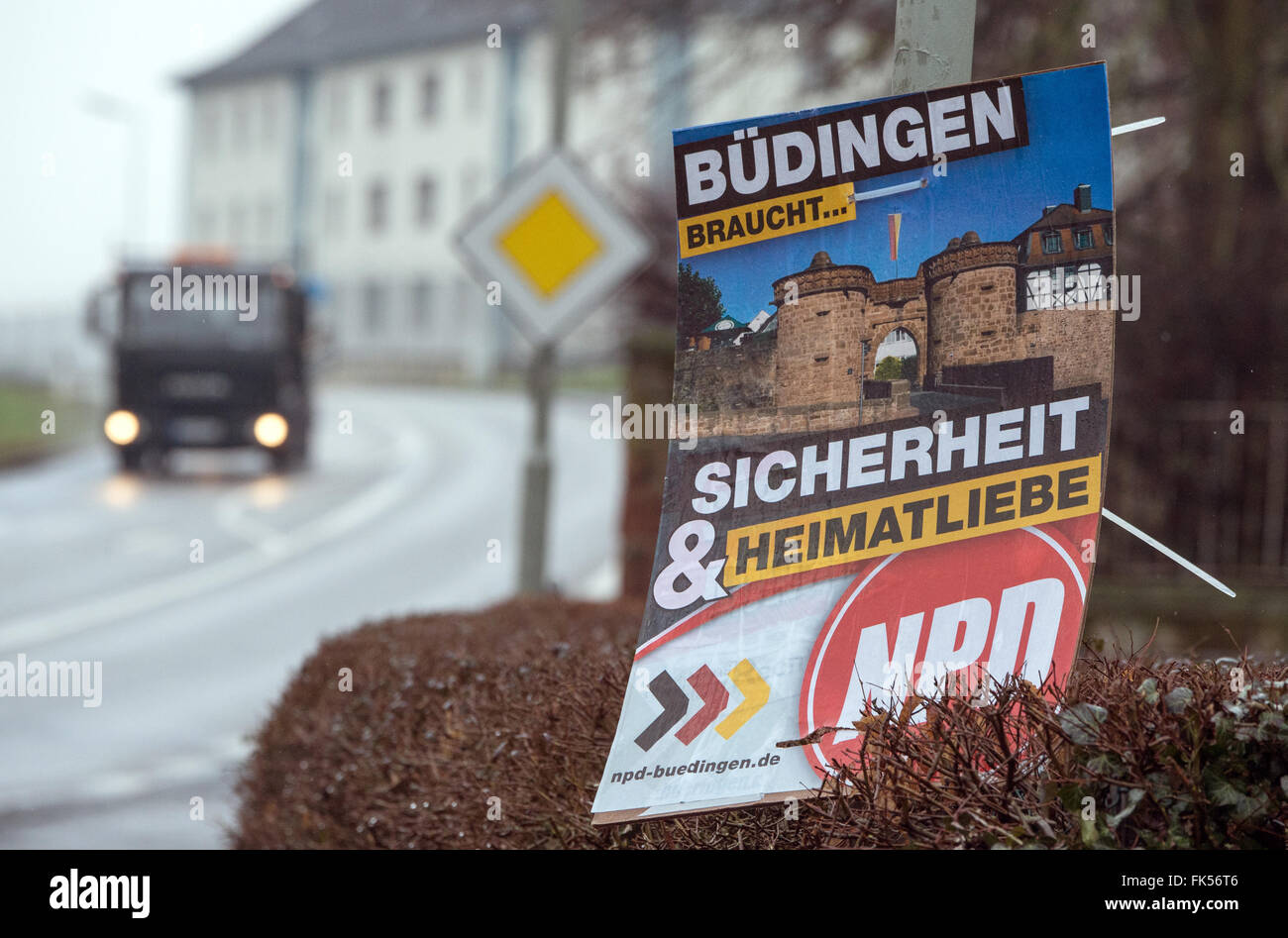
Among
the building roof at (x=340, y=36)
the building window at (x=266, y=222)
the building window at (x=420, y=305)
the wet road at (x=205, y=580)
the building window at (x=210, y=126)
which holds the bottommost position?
the wet road at (x=205, y=580)

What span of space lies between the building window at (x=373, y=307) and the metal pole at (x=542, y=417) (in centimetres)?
4905

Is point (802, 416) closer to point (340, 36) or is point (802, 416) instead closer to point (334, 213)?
point (334, 213)

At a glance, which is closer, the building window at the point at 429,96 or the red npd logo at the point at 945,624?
the red npd logo at the point at 945,624

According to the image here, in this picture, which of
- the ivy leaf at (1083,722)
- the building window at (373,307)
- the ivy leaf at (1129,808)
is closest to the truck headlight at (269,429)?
the ivy leaf at (1083,722)

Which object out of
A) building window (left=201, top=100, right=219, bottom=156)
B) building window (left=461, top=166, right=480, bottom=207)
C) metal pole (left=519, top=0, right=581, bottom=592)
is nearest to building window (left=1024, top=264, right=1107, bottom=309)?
metal pole (left=519, top=0, right=581, bottom=592)

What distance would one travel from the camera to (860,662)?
302cm

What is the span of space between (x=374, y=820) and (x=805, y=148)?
1850 millimetres

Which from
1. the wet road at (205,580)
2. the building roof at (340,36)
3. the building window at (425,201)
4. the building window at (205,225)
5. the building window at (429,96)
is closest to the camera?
the wet road at (205,580)

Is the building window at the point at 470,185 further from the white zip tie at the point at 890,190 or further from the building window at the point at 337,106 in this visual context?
the white zip tie at the point at 890,190

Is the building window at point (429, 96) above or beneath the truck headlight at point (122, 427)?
above

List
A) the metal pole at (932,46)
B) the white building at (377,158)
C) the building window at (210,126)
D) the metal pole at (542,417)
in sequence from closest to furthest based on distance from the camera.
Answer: the metal pole at (932,46)
the metal pole at (542,417)
the white building at (377,158)
the building window at (210,126)

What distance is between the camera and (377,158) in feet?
189

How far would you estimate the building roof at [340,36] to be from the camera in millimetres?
54656
